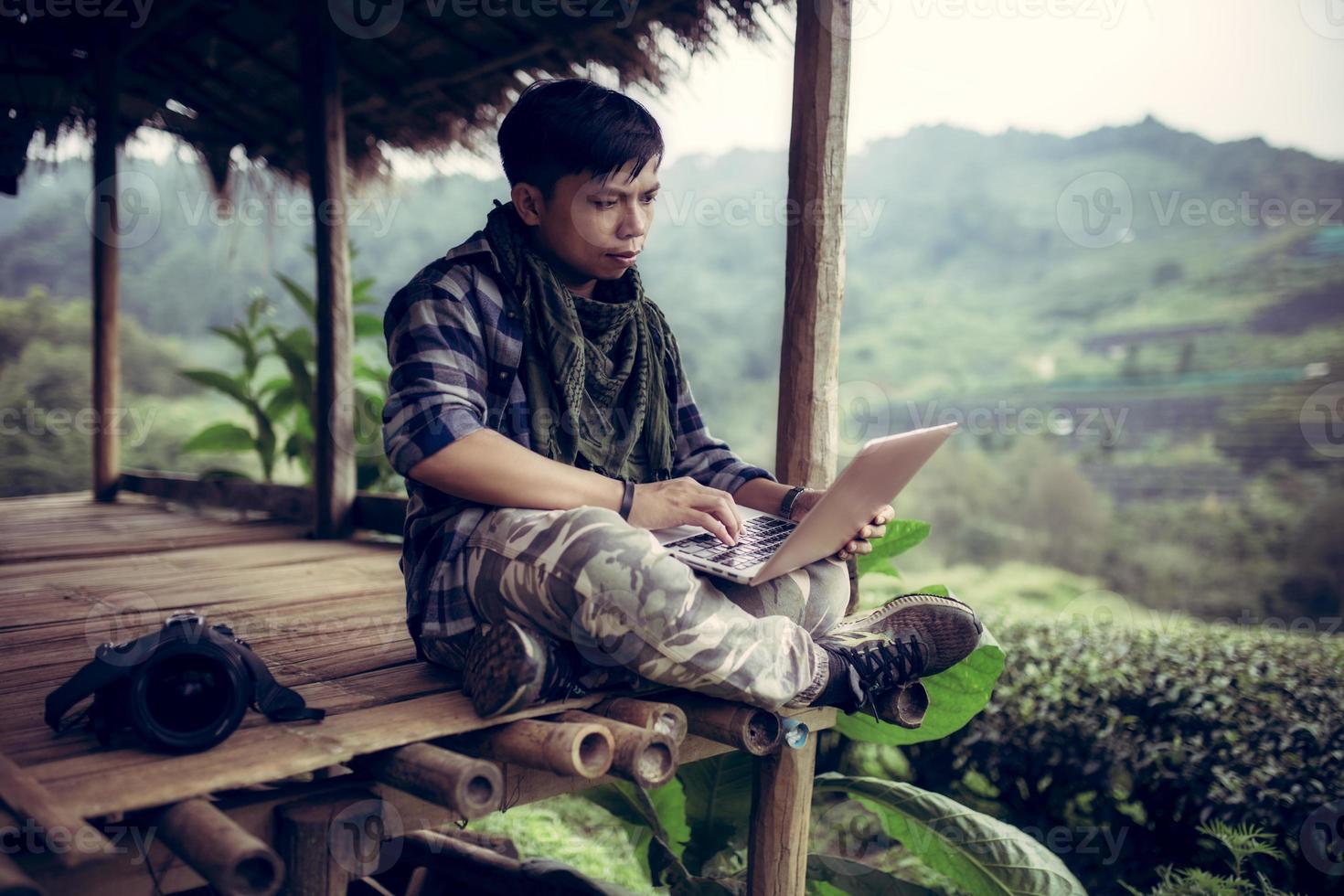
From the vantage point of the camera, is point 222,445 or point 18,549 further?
point 222,445

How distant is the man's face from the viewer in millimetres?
1763

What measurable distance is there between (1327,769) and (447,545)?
8.03 ft

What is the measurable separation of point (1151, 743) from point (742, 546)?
5.94 feet

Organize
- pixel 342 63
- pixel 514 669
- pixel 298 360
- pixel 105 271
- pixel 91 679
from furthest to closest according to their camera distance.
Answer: pixel 105 271
pixel 298 360
pixel 342 63
pixel 514 669
pixel 91 679

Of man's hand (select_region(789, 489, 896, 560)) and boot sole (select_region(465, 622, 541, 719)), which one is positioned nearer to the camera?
boot sole (select_region(465, 622, 541, 719))

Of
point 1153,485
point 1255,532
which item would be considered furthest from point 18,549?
point 1153,485

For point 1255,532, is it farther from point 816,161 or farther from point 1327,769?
point 816,161

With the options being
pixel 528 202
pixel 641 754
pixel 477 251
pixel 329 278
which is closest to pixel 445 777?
pixel 641 754

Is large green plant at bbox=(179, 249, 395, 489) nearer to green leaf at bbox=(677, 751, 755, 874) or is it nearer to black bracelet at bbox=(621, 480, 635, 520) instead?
green leaf at bbox=(677, 751, 755, 874)

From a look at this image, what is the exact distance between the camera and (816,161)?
228cm

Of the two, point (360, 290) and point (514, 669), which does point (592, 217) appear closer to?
point (514, 669)

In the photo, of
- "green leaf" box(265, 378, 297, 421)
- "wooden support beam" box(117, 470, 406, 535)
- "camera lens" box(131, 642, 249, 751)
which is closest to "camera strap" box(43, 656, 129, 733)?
"camera lens" box(131, 642, 249, 751)

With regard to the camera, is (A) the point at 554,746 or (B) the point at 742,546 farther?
(B) the point at 742,546

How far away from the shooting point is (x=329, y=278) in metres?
3.85
